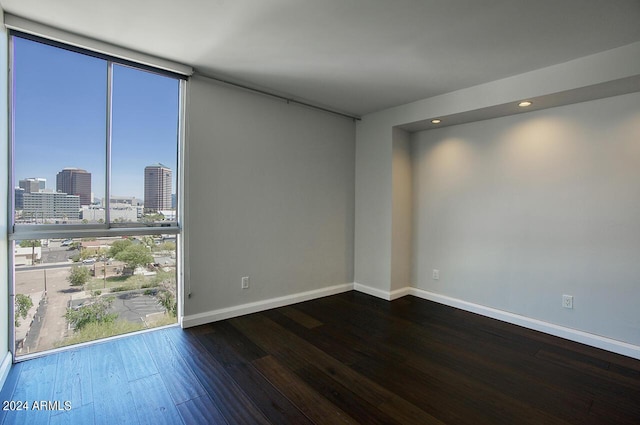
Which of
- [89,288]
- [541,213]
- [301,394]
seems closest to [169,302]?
[89,288]

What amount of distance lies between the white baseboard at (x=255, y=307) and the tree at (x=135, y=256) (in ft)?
2.19

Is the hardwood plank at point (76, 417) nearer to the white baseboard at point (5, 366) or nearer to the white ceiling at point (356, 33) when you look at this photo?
the white baseboard at point (5, 366)

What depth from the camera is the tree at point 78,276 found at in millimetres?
2605

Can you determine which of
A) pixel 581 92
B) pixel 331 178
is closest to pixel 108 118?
pixel 331 178

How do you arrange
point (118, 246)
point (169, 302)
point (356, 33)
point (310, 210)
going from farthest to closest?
point (310, 210), point (169, 302), point (118, 246), point (356, 33)

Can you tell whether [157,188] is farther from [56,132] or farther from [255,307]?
[255,307]

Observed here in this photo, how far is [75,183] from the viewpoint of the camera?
8.43ft

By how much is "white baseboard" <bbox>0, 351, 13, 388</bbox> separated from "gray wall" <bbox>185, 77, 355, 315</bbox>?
1.25m

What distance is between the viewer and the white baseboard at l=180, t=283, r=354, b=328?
3.11 m

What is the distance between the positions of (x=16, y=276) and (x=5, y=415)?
1.03 meters

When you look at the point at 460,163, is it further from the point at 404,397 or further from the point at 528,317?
the point at 404,397

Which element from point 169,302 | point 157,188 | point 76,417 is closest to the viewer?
point 76,417

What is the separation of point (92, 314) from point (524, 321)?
4151 mm

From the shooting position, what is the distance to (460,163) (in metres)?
3.80
